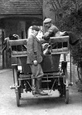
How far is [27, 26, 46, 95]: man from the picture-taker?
10.2m

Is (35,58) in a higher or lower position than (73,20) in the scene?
lower

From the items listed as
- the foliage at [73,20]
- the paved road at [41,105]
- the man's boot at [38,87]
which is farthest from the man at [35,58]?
the foliage at [73,20]

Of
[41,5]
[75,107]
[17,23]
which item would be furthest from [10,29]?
[75,107]

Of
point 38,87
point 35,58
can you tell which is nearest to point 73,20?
point 35,58

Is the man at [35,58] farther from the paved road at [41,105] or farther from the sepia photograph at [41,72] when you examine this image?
the paved road at [41,105]

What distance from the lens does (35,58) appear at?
402 inches

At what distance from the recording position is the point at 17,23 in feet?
80.8

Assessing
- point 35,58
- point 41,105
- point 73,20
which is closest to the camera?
point 35,58

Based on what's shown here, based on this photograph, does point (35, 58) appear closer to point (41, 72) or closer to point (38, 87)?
point (41, 72)

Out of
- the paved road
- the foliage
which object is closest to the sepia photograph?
the paved road

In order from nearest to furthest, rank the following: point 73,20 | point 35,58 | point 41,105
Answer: point 35,58, point 41,105, point 73,20

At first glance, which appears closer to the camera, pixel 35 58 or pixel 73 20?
pixel 35 58

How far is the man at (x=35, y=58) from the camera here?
10.2 metres

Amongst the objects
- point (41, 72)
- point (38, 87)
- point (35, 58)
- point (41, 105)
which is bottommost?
point (41, 105)
